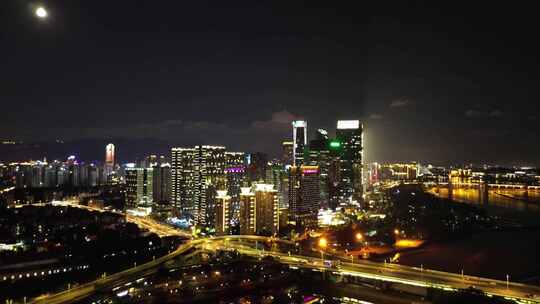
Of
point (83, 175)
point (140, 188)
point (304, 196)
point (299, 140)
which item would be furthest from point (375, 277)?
point (83, 175)

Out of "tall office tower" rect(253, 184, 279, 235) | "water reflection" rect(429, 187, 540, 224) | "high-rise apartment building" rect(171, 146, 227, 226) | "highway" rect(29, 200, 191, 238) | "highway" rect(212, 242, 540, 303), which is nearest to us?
"highway" rect(212, 242, 540, 303)

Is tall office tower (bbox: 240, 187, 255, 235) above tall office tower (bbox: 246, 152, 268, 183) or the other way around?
the other way around

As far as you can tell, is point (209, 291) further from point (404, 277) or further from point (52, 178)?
point (52, 178)

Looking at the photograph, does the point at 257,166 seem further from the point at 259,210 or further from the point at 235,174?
the point at 259,210

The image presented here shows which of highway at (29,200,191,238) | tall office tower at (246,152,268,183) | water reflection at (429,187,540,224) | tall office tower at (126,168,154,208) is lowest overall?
highway at (29,200,191,238)

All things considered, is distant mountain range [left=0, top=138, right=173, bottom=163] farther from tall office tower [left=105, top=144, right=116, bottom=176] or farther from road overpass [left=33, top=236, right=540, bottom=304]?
road overpass [left=33, top=236, right=540, bottom=304]

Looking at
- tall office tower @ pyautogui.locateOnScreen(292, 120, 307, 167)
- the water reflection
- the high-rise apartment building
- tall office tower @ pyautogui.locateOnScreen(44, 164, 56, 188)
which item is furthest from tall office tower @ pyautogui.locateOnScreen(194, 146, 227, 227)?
the water reflection

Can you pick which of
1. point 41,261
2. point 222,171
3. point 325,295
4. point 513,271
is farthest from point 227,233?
point 513,271
